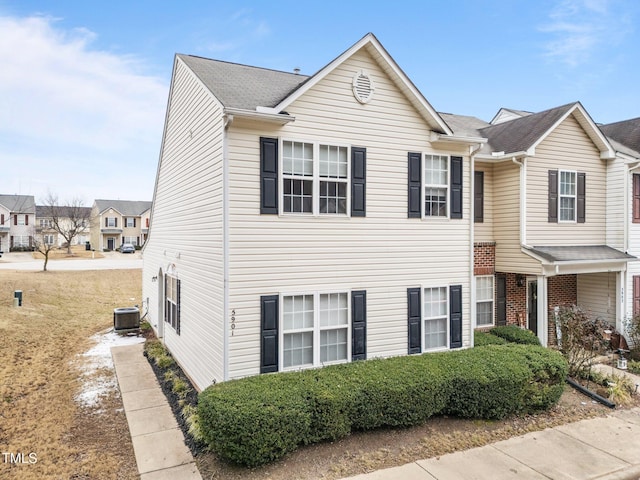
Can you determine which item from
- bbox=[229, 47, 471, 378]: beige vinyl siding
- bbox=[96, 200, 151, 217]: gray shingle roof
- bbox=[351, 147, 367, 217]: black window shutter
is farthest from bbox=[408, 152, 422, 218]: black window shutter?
bbox=[96, 200, 151, 217]: gray shingle roof

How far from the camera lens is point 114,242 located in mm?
Result: 67750

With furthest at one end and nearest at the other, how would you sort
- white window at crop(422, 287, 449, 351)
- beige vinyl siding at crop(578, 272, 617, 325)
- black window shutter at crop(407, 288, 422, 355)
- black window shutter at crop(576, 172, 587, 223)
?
1. beige vinyl siding at crop(578, 272, 617, 325)
2. black window shutter at crop(576, 172, 587, 223)
3. white window at crop(422, 287, 449, 351)
4. black window shutter at crop(407, 288, 422, 355)

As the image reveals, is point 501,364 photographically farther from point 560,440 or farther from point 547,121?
point 547,121

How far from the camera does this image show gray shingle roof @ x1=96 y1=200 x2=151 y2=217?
67.4 m

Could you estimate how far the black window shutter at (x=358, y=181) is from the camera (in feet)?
29.3

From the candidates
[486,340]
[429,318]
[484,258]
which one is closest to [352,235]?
[429,318]

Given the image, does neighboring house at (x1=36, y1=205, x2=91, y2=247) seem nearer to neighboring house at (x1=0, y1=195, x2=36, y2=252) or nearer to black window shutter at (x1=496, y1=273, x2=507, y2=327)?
neighboring house at (x1=0, y1=195, x2=36, y2=252)

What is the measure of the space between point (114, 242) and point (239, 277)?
2694 inches

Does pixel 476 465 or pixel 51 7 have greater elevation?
pixel 51 7

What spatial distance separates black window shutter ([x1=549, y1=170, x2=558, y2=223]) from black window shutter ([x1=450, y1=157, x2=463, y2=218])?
4305 mm

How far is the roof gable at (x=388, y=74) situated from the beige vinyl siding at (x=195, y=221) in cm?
162

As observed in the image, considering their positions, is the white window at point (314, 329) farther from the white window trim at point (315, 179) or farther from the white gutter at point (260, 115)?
the white gutter at point (260, 115)


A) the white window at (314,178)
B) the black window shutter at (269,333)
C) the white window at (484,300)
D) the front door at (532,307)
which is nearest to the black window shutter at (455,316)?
the white window at (484,300)

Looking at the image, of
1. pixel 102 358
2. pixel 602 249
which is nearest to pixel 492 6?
pixel 602 249
